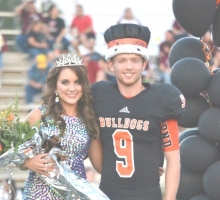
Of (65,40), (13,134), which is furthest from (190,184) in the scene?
(65,40)

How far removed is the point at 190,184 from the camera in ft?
19.2

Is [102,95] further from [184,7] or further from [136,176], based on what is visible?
[184,7]

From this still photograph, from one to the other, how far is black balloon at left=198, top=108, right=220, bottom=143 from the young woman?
0.92 metres

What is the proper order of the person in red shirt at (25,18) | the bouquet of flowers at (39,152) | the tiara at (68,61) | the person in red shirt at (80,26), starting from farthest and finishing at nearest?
the person in red shirt at (80,26), the person in red shirt at (25,18), the tiara at (68,61), the bouquet of flowers at (39,152)

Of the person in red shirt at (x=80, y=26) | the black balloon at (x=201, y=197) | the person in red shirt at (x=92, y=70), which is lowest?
the black balloon at (x=201, y=197)

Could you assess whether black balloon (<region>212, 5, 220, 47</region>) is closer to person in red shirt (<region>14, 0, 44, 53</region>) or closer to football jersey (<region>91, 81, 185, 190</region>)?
football jersey (<region>91, 81, 185, 190</region>)

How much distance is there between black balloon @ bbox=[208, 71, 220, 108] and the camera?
18.5ft

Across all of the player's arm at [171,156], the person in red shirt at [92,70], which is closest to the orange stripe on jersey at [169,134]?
the player's arm at [171,156]

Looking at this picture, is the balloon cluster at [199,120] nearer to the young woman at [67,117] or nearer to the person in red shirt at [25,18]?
the young woman at [67,117]

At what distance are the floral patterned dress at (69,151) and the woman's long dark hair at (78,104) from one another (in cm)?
3

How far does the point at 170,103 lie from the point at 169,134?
198 mm

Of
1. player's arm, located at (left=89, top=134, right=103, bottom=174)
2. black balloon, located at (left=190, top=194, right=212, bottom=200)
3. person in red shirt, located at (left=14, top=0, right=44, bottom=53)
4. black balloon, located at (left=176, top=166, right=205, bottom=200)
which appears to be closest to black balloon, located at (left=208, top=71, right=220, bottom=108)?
black balloon, located at (left=176, top=166, right=205, bottom=200)

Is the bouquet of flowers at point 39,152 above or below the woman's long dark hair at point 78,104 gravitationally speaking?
below

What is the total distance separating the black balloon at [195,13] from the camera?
5.58 m
